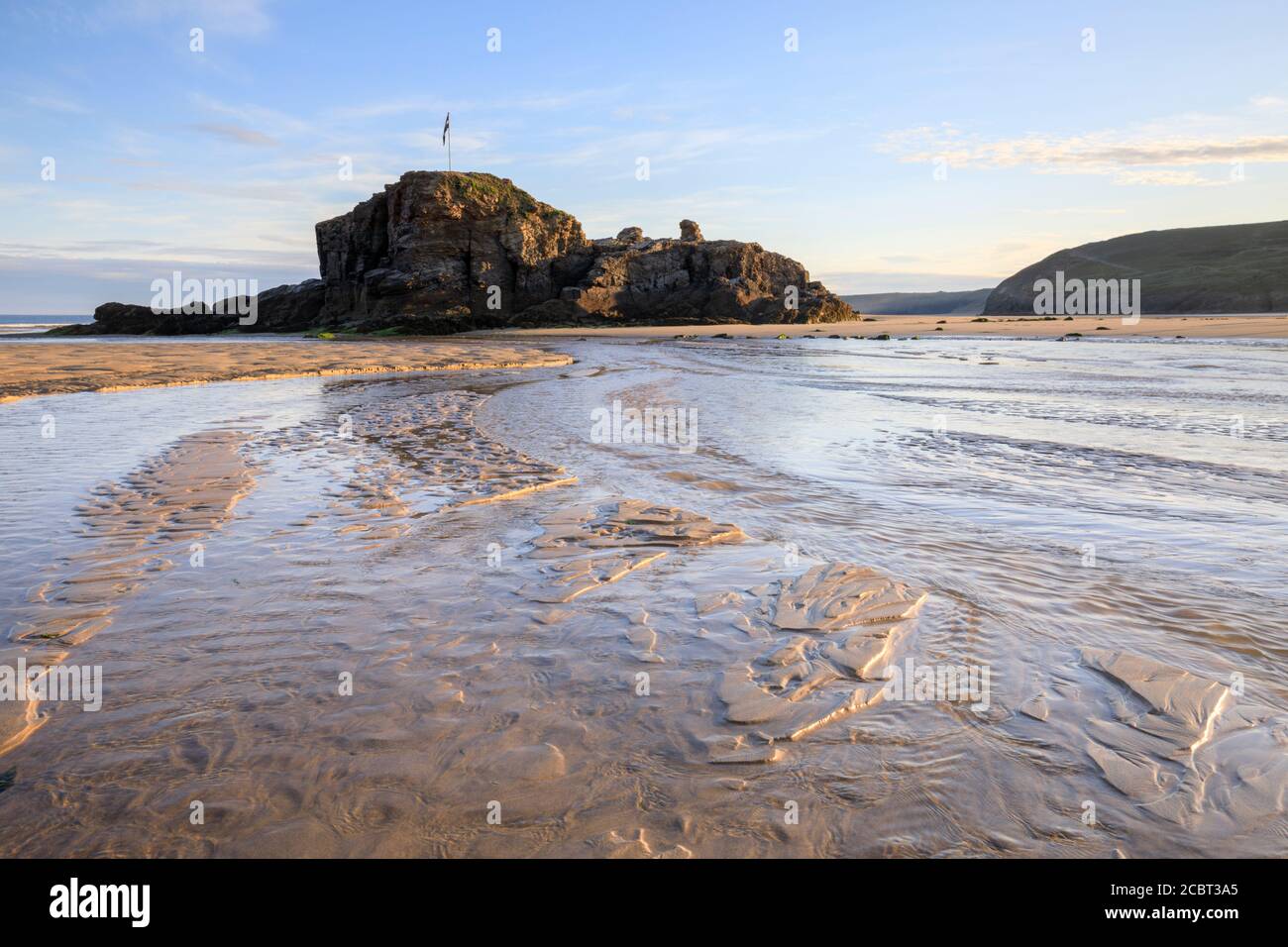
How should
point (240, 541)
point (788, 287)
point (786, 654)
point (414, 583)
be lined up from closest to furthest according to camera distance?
point (786, 654) → point (414, 583) → point (240, 541) → point (788, 287)

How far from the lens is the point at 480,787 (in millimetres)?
2439

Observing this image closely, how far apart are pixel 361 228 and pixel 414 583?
3074 inches

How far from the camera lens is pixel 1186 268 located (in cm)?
8362

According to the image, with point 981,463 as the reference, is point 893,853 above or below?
below

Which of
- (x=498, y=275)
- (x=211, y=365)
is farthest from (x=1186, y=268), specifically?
(x=211, y=365)

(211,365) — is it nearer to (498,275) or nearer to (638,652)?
(638,652)

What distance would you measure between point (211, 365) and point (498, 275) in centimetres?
5104

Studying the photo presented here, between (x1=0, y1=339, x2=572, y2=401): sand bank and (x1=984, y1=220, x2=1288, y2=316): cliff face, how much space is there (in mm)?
72713

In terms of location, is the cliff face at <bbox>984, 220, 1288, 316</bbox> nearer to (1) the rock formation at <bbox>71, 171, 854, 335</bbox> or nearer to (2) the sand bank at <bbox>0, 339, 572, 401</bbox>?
(1) the rock formation at <bbox>71, 171, 854, 335</bbox>

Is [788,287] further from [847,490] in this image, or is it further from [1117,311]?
[847,490]

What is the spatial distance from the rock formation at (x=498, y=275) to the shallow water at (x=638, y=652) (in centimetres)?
5868

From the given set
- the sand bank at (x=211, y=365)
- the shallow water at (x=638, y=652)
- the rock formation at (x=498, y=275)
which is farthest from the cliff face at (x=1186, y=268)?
the shallow water at (x=638, y=652)

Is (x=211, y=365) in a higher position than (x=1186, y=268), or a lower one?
lower

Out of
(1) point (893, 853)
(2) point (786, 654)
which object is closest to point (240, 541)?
(2) point (786, 654)
